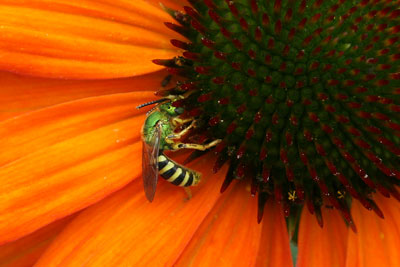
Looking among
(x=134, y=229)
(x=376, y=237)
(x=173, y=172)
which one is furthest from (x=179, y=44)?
(x=376, y=237)

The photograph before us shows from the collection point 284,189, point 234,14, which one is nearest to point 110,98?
point 234,14

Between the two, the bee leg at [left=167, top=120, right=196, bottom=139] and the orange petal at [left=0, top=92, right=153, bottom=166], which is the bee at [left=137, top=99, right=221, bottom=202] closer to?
the bee leg at [left=167, top=120, right=196, bottom=139]

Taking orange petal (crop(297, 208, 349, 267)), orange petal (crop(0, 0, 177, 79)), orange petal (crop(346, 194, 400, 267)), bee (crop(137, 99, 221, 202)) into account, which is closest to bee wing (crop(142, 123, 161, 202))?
bee (crop(137, 99, 221, 202))

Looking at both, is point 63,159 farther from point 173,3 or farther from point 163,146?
point 173,3

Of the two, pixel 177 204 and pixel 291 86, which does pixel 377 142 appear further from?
pixel 177 204

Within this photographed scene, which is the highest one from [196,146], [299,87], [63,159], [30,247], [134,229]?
[299,87]

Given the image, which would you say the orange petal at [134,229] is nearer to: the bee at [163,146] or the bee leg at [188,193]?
the bee leg at [188,193]
